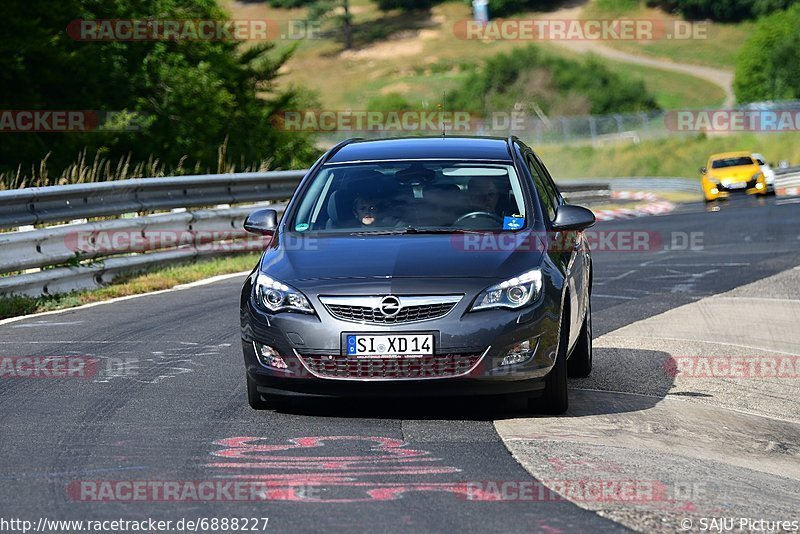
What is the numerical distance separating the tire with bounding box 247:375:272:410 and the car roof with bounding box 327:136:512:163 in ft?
6.06

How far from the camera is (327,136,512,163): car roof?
913cm

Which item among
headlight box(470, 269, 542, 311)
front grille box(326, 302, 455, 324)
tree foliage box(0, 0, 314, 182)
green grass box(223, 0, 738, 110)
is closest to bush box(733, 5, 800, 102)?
green grass box(223, 0, 738, 110)

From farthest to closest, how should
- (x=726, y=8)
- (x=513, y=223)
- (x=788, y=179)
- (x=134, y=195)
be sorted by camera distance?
(x=726, y=8)
(x=788, y=179)
(x=134, y=195)
(x=513, y=223)

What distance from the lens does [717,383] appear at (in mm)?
9609

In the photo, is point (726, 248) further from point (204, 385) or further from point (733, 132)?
point (733, 132)

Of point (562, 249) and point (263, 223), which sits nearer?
point (562, 249)

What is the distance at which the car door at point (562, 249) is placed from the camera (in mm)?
8422

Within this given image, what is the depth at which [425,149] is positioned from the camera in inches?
366

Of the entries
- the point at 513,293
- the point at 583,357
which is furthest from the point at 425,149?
the point at 513,293

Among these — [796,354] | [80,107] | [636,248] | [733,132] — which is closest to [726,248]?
[636,248]

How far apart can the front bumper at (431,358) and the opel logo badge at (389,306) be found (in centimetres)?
8

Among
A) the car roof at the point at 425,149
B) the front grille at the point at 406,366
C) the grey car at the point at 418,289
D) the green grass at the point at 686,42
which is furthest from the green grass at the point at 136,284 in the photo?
the green grass at the point at 686,42

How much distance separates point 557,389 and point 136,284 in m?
7.78

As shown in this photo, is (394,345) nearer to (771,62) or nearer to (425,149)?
(425,149)
